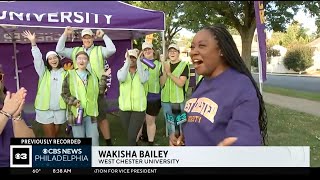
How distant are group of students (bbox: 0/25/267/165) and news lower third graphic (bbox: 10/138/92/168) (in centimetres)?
7

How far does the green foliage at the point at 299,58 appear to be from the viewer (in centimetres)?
145

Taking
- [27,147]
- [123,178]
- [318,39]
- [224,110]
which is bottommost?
[123,178]

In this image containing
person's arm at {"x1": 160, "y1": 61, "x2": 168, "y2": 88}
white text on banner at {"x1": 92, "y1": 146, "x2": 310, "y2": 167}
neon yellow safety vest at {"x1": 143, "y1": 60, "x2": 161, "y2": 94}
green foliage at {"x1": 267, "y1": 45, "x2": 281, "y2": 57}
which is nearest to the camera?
white text on banner at {"x1": 92, "y1": 146, "x2": 310, "y2": 167}

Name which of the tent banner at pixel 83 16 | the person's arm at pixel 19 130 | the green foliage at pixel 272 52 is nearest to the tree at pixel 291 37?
the green foliage at pixel 272 52

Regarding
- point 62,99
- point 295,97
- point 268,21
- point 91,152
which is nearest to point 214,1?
point 268,21

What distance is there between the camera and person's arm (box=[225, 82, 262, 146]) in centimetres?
107

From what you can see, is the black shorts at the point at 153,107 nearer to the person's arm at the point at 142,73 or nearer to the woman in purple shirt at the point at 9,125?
the person's arm at the point at 142,73

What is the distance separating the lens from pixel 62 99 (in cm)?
220

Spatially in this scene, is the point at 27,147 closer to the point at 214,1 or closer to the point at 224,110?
the point at 224,110

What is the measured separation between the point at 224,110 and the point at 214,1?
0.46m

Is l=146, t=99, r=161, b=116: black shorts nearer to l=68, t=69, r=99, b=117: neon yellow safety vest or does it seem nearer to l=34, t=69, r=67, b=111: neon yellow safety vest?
l=68, t=69, r=99, b=117: neon yellow safety vest

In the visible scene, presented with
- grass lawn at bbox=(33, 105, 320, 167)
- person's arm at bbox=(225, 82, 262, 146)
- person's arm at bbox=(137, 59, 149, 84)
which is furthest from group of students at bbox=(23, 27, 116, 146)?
person's arm at bbox=(225, 82, 262, 146)

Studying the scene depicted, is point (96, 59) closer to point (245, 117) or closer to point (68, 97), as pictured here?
point (68, 97)

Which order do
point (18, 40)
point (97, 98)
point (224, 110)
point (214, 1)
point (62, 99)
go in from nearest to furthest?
1. point (224, 110)
2. point (214, 1)
3. point (62, 99)
4. point (97, 98)
5. point (18, 40)
